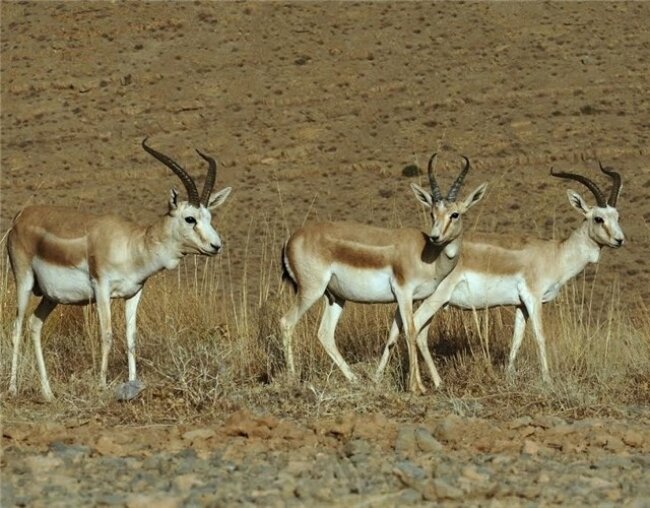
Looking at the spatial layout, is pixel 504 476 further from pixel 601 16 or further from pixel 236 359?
pixel 601 16

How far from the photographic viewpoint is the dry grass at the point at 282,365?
37.3ft

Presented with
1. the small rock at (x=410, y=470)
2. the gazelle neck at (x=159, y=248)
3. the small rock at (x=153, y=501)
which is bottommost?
the small rock at (x=410, y=470)

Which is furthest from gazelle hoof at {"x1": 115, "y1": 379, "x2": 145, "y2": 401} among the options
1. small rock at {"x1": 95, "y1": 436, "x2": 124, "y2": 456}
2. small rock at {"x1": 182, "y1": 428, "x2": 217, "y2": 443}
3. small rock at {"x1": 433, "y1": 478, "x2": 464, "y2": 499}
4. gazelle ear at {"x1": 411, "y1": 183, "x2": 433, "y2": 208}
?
small rock at {"x1": 433, "y1": 478, "x2": 464, "y2": 499}

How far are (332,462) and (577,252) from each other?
6.66 m

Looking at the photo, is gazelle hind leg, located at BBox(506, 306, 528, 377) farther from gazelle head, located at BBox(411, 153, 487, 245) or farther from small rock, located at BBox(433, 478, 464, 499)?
small rock, located at BBox(433, 478, 464, 499)

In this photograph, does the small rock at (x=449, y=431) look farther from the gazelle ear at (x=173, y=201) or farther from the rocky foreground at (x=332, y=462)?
the gazelle ear at (x=173, y=201)

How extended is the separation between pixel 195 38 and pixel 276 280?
69.9ft

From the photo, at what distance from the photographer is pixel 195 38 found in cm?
4866

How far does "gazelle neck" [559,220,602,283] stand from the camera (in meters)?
14.8

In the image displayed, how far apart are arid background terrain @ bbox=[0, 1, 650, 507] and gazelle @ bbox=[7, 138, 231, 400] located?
56 cm

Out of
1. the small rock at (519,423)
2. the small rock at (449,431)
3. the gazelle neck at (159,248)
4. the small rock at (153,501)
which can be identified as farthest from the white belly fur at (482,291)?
the small rock at (153,501)

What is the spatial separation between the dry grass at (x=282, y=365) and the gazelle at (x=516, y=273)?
273 millimetres

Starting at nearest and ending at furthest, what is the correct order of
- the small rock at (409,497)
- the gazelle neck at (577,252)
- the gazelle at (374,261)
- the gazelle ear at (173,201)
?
the small rock at (409,497)
the gazelle ear at (173,201)
the gazelle at (374,261)
the gazelle neck at (577,252)

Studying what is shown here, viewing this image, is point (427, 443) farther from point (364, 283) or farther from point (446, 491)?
point (364, 283)
